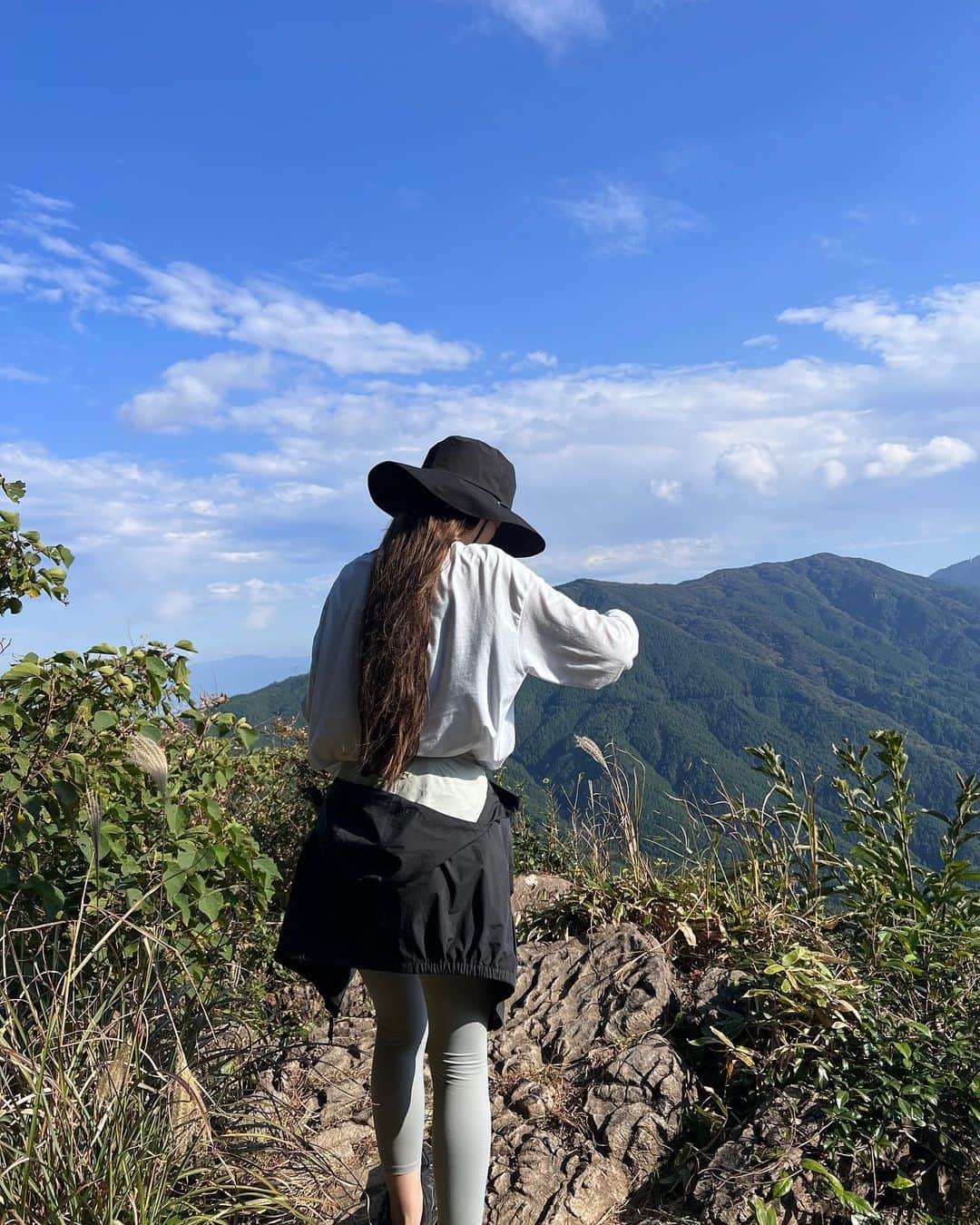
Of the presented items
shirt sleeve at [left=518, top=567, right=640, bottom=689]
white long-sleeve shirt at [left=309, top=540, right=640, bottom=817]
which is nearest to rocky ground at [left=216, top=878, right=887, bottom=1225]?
white long-sleeve shirt at [left=309, top=540, right=640, bottom=817]

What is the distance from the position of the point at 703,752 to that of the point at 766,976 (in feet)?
346

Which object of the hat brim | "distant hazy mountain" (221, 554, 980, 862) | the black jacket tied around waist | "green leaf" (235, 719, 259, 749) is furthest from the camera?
"distant hazy mountain" (221, 554, 980, 862)

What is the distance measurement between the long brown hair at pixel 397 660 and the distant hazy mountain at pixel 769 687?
244ft

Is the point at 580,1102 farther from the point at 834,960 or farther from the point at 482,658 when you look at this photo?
the point at 482,658

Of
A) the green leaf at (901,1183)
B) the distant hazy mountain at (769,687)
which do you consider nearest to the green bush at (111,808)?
the green leaf at (901,1183)

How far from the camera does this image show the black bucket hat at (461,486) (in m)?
2.05

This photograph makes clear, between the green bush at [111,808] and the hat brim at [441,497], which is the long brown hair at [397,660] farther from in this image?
the green bush at [111,808]

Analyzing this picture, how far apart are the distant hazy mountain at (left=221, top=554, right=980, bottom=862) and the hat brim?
7411cm

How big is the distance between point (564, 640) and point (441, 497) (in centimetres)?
43

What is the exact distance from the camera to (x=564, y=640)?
1943mm

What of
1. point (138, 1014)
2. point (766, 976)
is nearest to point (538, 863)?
point (766, 976)

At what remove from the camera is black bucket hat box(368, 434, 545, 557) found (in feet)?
6.72

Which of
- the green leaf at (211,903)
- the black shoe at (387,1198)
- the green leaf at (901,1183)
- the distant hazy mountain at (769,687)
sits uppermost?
the green leaf at (211,903)

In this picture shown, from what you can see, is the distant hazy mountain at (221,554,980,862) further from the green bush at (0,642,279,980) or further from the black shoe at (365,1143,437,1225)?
the black shoe at (365,1143,437,1225)
